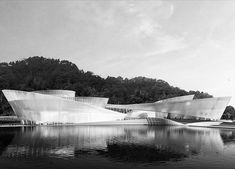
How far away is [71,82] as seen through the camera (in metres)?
102

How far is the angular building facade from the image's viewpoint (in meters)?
47.8

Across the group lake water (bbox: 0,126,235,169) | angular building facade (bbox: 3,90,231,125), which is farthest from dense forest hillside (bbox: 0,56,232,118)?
lake water (bbox: 0,126,235,169)

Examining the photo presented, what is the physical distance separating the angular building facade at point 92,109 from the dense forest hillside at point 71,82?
27140mm

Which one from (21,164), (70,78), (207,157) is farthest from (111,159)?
(70,78)

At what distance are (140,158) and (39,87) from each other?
7838cm

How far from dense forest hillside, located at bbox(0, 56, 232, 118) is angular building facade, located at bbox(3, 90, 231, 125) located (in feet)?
89.0

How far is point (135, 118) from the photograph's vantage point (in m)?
64.8

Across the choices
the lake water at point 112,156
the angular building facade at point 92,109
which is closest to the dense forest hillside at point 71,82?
the angular building facade at point 92,109

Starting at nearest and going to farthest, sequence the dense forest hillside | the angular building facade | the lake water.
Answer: the lake water → the angular building facade → the dense forest hillside

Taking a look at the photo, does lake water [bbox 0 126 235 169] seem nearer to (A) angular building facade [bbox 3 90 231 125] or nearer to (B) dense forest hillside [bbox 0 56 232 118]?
(A) angular building facade [bbox 3 90 231 125]

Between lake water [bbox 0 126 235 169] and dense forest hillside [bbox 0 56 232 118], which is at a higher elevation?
dense forest hillside [bbox 0 56 232 118]

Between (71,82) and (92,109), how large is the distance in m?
50.8

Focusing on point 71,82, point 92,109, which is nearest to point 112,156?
point 92,109

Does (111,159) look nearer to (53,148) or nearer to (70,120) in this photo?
(53,148)
